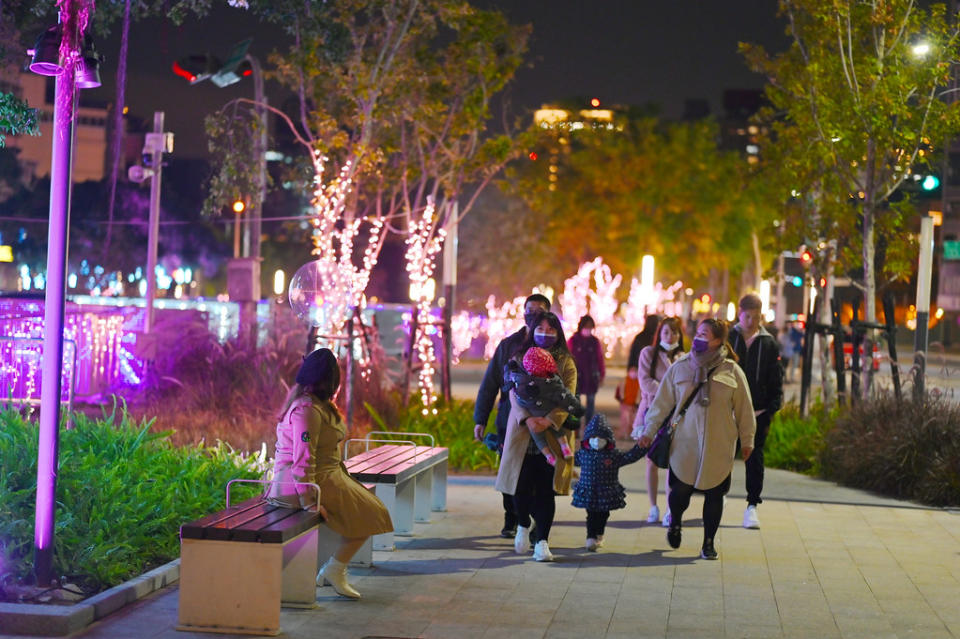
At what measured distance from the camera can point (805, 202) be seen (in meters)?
22.4

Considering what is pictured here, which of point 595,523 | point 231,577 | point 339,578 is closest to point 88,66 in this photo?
point 231,577

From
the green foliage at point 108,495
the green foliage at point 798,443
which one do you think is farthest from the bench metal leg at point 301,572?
the green foliage at point 798,443

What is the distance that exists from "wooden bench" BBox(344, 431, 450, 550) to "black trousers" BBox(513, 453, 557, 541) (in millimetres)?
931

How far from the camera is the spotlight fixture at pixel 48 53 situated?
785 cm

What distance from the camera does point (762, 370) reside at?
451 inches

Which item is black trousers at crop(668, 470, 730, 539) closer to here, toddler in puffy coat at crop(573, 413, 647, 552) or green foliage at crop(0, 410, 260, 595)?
toddler in puffy coat at crop(573, 413, 647, 552)

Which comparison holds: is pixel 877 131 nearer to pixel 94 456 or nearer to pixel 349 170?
pixel 349 170

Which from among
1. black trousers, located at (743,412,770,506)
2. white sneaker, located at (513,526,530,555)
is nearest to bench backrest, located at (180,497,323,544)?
white sneaker, located at (513,526,530,555)

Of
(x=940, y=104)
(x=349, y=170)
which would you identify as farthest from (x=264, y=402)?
(x=940, y=104)

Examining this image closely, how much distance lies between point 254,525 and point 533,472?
2.90m

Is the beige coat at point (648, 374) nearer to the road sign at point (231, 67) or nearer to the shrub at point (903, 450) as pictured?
the shrub at point (903, 450)

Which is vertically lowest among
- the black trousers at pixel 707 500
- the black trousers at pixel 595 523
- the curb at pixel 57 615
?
the curb at pixel 57 615

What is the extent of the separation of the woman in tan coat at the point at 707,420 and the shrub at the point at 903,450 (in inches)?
163

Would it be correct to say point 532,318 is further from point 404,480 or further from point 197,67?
point 197,67
